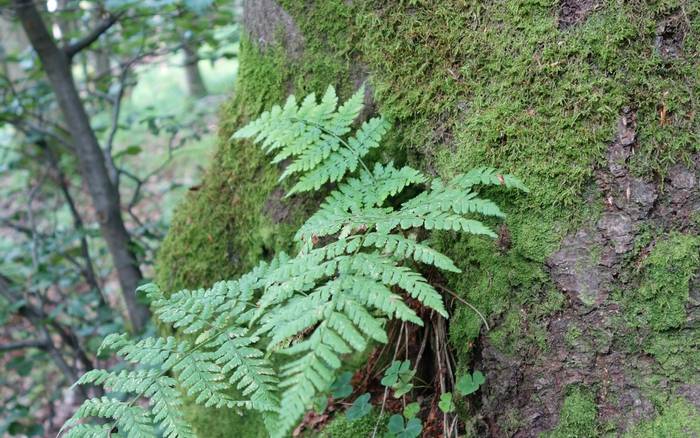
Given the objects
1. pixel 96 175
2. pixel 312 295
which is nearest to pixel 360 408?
pixel 312 295

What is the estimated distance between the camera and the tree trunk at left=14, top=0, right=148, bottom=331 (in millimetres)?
4133

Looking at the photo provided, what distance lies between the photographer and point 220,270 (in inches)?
119

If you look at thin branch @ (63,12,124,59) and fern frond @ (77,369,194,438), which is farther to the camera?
thin branch @ (63,12,124,59)

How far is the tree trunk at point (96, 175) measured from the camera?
4.13m

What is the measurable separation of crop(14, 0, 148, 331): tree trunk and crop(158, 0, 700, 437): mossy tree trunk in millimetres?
2830

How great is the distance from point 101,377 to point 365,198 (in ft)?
3.90

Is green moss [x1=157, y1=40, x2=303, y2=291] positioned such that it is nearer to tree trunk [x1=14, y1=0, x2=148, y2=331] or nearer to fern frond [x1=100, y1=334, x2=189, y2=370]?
fern frond [x1=100, y1=334, x2=189, y2=370]

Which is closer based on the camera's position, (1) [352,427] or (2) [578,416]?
(2) [578,416]

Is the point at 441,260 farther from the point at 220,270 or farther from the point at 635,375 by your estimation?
the point at 220,270

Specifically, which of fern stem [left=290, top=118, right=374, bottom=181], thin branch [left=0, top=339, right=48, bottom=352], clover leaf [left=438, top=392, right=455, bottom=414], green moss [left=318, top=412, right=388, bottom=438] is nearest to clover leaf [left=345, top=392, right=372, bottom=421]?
green moss [left=318, top=412, right=388, bottom=438]

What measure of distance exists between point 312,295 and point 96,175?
324 cm

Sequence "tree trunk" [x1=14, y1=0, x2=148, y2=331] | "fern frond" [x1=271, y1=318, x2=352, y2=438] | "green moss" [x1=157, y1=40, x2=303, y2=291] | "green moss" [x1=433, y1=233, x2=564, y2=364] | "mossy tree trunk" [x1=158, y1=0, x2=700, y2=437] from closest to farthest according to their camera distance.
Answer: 1. "fern frond" [x1=271, y1=318, x2=352, y2=438]
2. "mossy tree trunk" [x1=158, y1=0, x2=700, y2=437]
3. "green moss" [x1=433, y1=233, x2=564, y2=364]
4. "green moss" [x1=157, y1=40, x2=303, y2=291]
5. "tree trunk" [x1=14, y1=0, x2=148, y2=331]

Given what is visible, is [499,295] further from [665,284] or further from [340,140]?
[340,140]

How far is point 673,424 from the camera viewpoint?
5.74 ft
